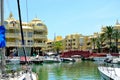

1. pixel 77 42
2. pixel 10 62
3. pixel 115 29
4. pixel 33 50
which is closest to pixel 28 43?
pixel 33 50

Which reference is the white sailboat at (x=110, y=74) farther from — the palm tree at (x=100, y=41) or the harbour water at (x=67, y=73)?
the palm tree at (x=100, y=41)

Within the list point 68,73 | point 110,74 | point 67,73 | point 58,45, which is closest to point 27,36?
point 67,73

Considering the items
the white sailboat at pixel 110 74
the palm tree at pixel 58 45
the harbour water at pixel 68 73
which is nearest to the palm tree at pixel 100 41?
the palm tree at pixel 58 45

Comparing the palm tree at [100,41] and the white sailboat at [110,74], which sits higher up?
the palm tree at [100,41]

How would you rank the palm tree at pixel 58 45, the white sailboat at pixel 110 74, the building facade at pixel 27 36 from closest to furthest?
1. the white sailboat at pixel 110 74
2. the building facade at pixel 27 36
3. the palm tree at pixel 58 45

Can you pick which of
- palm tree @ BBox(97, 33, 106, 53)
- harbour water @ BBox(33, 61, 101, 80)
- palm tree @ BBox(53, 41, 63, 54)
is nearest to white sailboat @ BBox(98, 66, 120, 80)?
harbour water @ BBox(33, 61, 101, 80)

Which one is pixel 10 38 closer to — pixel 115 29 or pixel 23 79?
pixel 115 29

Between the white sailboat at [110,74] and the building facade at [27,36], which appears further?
the building facade at [27,36]

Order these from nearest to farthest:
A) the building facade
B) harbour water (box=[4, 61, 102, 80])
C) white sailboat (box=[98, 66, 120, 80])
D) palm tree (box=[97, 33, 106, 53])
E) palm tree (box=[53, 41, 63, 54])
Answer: white sailboat (box=[98, 66, 120, 80]) → harbour water (box=[4, 61, 102, 80]) → the building facade → palm tree (box=[97, 33, 106, 53]) → palm tree (box=[53, 41, 63, 54])

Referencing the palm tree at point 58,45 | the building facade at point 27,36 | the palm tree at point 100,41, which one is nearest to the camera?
the building facade at point 27,36

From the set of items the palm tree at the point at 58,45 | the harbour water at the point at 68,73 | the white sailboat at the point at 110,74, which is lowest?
the harbour water at the point at 68,73

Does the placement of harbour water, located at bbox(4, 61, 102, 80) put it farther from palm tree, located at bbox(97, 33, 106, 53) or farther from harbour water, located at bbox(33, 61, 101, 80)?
palm tree, located at bbox(97, 33, 106, 53)

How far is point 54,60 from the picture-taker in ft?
309

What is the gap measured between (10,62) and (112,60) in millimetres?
25381
